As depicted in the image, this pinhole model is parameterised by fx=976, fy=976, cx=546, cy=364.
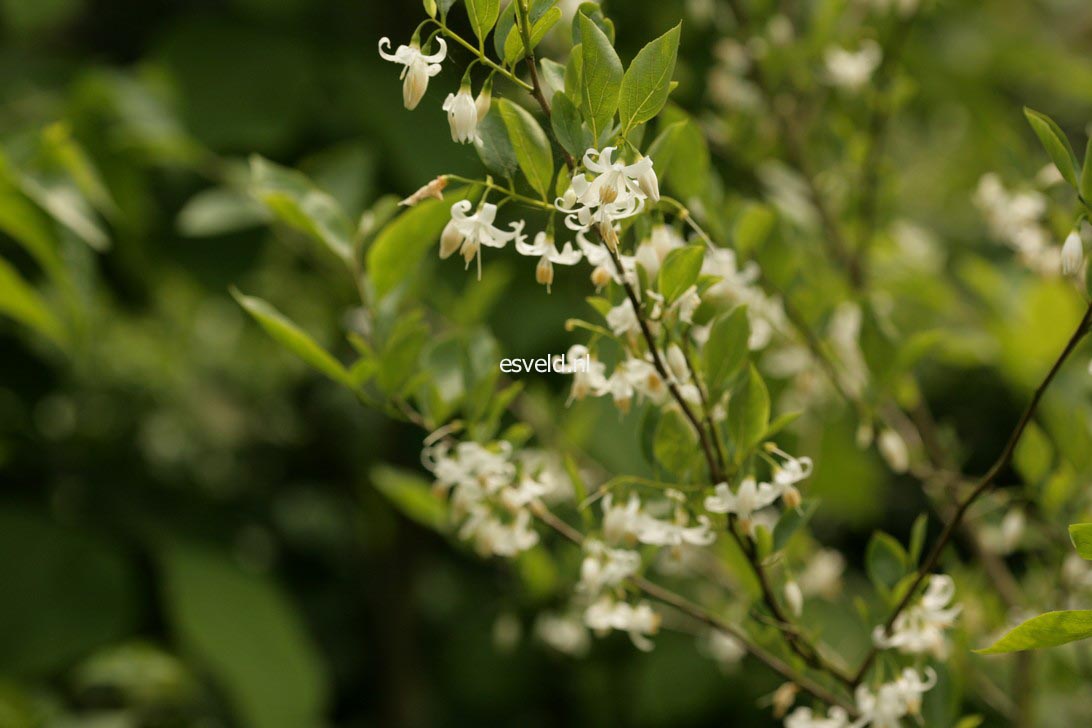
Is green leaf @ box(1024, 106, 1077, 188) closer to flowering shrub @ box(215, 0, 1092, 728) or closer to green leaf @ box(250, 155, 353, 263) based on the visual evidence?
flowering shrub @ box(215, 0, 1092, 728)

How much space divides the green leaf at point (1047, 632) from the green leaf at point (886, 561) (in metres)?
0.09

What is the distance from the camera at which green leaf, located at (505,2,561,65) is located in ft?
0.89

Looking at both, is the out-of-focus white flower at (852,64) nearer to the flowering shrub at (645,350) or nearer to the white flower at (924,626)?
the flowering shrub at (645,350)

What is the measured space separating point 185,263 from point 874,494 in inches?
27.7

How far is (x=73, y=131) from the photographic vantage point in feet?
2.45

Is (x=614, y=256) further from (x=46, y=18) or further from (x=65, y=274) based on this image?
(x=46, y=18)

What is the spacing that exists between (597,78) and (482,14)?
4 cm

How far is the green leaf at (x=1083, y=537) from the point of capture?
0.85 ft

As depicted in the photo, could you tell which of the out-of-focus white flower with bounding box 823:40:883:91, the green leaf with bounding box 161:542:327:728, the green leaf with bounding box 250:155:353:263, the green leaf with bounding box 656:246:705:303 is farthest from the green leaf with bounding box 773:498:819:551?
the green leaf with bounding box 161:542:327:728

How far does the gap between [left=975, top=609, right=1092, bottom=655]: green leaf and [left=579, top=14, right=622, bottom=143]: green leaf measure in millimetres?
181

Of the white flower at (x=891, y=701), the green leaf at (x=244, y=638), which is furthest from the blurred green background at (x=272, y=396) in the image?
the white flower at (x=891, y=701)

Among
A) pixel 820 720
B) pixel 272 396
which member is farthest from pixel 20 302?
pixel 272 396

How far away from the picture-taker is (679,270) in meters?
0.30

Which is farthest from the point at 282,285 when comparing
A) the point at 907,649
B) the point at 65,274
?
the point at 907,649
